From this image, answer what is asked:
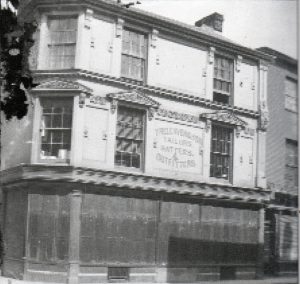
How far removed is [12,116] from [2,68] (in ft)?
1.16

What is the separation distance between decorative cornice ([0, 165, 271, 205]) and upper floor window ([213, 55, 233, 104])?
32.9 inches

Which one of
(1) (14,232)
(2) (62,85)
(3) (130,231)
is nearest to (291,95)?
(3) (130,231)

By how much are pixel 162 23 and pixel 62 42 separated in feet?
3.11

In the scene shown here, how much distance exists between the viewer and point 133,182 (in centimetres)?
422

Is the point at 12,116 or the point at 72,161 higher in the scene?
the point at 12,116

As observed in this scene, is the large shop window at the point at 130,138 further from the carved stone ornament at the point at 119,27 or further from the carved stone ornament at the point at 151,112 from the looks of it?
the carved stone ornament at the point at 119,27

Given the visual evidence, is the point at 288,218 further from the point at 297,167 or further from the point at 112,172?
the point at 112,172

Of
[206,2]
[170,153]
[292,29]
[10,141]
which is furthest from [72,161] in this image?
[292,29]

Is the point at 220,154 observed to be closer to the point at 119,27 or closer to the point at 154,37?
the point at 154,37

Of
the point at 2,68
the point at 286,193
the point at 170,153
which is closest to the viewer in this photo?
the point at 2,68

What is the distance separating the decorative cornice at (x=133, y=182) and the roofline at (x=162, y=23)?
1.23 meters

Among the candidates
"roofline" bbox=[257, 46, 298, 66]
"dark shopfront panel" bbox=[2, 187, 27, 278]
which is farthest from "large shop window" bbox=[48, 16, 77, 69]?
"roofline" bbox=[257, 46, 298, 66]

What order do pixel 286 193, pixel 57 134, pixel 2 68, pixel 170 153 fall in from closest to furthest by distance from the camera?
pixel 2 68, pixel 57 134, pixel 170 153, pixel 286 193

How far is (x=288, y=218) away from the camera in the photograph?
477cm
